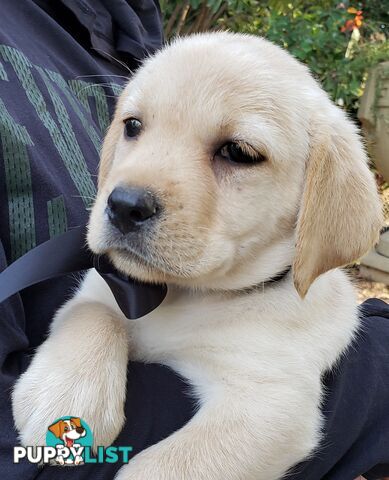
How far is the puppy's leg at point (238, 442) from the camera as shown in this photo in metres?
1.36

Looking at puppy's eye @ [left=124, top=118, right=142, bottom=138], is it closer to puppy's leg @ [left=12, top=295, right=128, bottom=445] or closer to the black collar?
the black collar

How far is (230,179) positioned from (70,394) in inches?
29.2

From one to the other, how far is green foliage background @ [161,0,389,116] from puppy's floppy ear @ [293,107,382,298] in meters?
3.96

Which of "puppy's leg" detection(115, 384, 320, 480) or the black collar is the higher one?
the black collar

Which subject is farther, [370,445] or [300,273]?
[370,445]

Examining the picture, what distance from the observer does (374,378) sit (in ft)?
5.86

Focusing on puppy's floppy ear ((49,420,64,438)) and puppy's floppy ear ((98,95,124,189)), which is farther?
puppy's floppy ear ((98,95,124,189))

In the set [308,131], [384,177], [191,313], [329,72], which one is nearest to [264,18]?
[329,72]

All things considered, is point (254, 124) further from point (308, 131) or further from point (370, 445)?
point (370, 445)

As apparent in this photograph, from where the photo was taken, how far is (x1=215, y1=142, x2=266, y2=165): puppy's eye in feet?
5.22

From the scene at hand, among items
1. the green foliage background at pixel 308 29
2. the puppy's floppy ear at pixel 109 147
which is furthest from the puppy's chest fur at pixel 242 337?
the green foliage background at pixel 308 29

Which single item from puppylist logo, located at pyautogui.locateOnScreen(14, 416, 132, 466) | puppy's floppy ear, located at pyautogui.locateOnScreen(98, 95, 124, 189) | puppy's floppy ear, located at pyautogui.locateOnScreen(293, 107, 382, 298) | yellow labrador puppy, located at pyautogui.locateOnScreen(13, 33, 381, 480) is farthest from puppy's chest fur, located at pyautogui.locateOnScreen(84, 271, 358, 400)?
puppy's floppy ear, located at pyautogui.locateOnScreen(98, 95, 124, 189)

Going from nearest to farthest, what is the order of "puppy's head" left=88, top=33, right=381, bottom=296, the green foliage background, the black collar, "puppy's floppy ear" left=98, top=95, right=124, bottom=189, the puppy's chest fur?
the black collar
"puppy's head" left=88, top=33, right=381, bottom=296
the puppy's chest fur
"puppy's floppy ear" left=98, top=95, right=124, bottom=189
the green foliage background

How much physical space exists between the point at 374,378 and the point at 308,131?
83 cm
